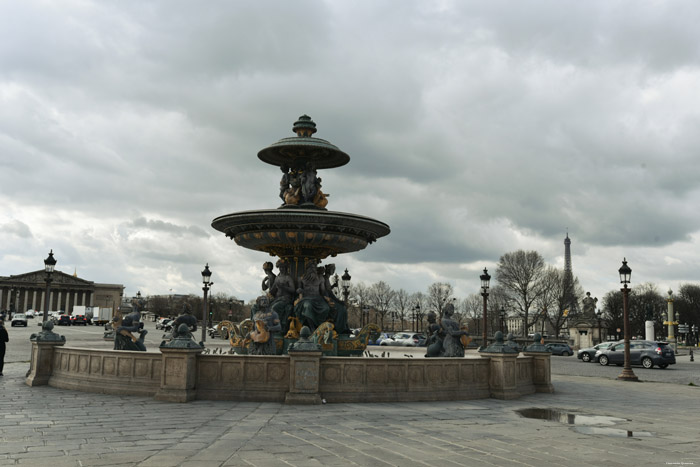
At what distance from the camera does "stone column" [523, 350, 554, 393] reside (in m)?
14.0

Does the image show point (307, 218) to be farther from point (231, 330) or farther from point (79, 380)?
point (79, 380)

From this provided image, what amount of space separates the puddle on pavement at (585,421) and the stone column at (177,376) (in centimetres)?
596

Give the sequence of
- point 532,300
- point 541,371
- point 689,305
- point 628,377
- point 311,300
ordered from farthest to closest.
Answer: point 689,305
point 532,300
point 628,377
point 311,300
point 541,371

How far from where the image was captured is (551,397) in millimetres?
13188

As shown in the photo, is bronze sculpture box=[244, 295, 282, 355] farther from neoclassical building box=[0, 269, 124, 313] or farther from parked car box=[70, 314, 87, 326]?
neoclassical building box=[0, 269, 124, 313]

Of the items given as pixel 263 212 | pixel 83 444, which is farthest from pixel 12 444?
pixel 263 212

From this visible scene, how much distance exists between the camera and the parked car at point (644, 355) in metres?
29.9

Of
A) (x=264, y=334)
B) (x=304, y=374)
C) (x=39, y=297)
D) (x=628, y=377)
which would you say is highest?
A: (x=39, y=297)

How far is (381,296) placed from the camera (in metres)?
106

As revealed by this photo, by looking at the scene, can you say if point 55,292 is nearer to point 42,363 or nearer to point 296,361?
point 42,363

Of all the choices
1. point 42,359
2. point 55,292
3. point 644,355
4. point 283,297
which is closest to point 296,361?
point 283,297

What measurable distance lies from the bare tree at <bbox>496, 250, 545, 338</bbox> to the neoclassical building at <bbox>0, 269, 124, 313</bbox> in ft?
327

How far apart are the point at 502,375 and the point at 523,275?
58145mm

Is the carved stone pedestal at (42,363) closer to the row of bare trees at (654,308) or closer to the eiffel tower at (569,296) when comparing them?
the eiffel tower at (569,296)
